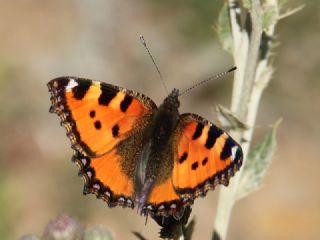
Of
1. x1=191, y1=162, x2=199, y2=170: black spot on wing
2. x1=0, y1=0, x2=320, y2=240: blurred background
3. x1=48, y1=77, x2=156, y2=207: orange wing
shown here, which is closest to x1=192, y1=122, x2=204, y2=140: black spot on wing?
x1=191, y1=162, x2=199, y2=170: black spot on wing

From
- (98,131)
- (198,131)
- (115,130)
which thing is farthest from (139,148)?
(198,131)

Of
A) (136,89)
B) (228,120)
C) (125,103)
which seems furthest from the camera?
(136,89)

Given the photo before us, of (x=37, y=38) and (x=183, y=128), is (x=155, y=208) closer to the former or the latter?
(x=183, y=128)

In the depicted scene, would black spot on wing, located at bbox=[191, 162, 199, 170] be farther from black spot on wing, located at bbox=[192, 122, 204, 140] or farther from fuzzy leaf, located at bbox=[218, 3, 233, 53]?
fuzzy leaf, located at bbox=[218, 3, 233, 53]

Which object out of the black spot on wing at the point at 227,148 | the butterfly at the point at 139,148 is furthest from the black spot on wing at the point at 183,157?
the black spot on wing at the point at 227,148

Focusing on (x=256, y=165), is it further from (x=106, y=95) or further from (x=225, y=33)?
(x=106, y=95)

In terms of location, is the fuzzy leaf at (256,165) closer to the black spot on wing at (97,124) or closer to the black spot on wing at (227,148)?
the black spot on wing at (227,148)

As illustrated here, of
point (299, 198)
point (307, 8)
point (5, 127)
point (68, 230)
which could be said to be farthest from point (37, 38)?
point (68, 230)
